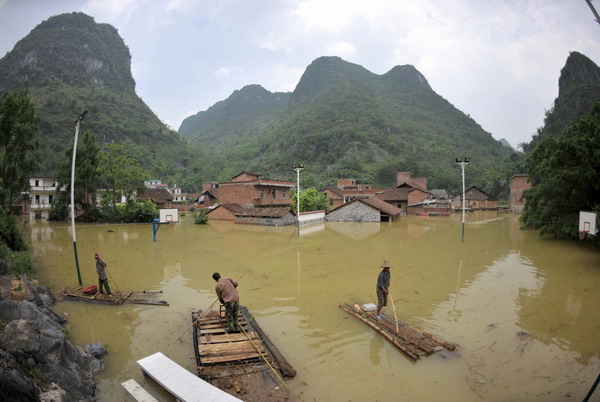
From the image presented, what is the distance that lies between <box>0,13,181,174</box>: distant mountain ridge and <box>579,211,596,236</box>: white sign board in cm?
6454

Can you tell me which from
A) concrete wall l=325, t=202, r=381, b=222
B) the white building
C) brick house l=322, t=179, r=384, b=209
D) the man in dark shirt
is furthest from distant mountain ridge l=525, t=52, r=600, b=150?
the white building

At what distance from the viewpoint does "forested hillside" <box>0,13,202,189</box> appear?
224 ft

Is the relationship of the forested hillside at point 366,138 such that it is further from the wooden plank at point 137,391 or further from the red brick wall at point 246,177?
the wooden plank at point 137,391

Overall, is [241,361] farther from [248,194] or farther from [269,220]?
[248,194]

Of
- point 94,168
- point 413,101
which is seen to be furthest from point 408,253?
point 413,101

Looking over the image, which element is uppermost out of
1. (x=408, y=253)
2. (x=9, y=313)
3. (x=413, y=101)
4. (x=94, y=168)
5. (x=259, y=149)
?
(x=413, y=101)

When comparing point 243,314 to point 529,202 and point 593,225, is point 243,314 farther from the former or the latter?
point 529,202

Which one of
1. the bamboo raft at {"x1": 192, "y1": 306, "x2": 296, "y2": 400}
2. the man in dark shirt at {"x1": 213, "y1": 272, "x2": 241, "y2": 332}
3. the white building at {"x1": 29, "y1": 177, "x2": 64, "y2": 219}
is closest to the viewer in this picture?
the bamboo raft at {"x1": 192, "y1": 306, "x2": 296, "y2": 400}

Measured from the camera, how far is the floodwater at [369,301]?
19.8ft

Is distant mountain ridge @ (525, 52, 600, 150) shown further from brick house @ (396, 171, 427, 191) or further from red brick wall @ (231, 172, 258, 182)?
red brick wall @ (231, 172, 258, 182)

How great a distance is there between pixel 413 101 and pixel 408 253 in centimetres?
12247

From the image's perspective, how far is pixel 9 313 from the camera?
552cm

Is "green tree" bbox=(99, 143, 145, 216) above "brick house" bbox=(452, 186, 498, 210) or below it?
above

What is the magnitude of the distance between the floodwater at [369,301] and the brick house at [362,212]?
13885 millimetres
